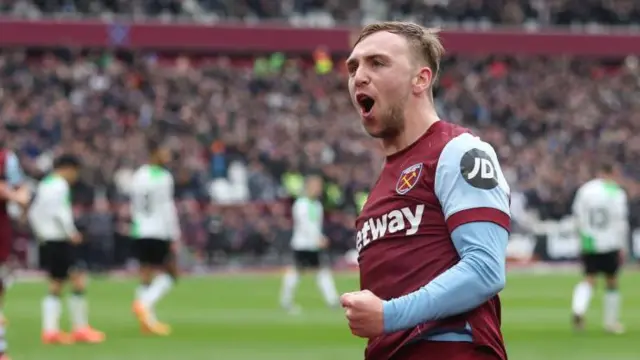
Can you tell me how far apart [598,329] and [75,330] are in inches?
289

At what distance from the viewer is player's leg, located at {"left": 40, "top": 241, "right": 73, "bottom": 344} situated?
56.0 feet

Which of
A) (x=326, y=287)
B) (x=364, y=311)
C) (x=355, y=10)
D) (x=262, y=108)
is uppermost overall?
(x=355, y=10)

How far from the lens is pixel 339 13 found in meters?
42.2

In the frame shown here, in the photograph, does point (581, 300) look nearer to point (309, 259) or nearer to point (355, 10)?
point (309, 259)

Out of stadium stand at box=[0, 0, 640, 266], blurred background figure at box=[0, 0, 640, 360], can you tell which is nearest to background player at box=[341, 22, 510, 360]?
blurred background figure at box=[0, 0, 640, 360]

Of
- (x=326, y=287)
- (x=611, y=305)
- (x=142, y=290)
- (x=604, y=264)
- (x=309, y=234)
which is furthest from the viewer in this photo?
(x=309, y=234)

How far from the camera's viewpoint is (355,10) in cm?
4247

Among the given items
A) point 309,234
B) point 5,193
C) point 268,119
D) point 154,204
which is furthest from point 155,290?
point 268,119

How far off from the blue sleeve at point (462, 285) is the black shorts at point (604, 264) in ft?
50.0

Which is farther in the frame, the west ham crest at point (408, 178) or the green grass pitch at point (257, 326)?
the green grass pitch at point (257, 326)

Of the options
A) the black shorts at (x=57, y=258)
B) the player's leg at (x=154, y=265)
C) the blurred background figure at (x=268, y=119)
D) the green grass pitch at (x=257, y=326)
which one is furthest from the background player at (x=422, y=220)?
the blurred background figure at (x=268, y=119)

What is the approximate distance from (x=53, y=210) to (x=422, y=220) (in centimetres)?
1385

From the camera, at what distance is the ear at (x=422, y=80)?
14.5 feet

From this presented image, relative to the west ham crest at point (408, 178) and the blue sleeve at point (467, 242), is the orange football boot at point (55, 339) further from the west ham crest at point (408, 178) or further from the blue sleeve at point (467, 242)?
the blue sleeve at point (467, 242)
